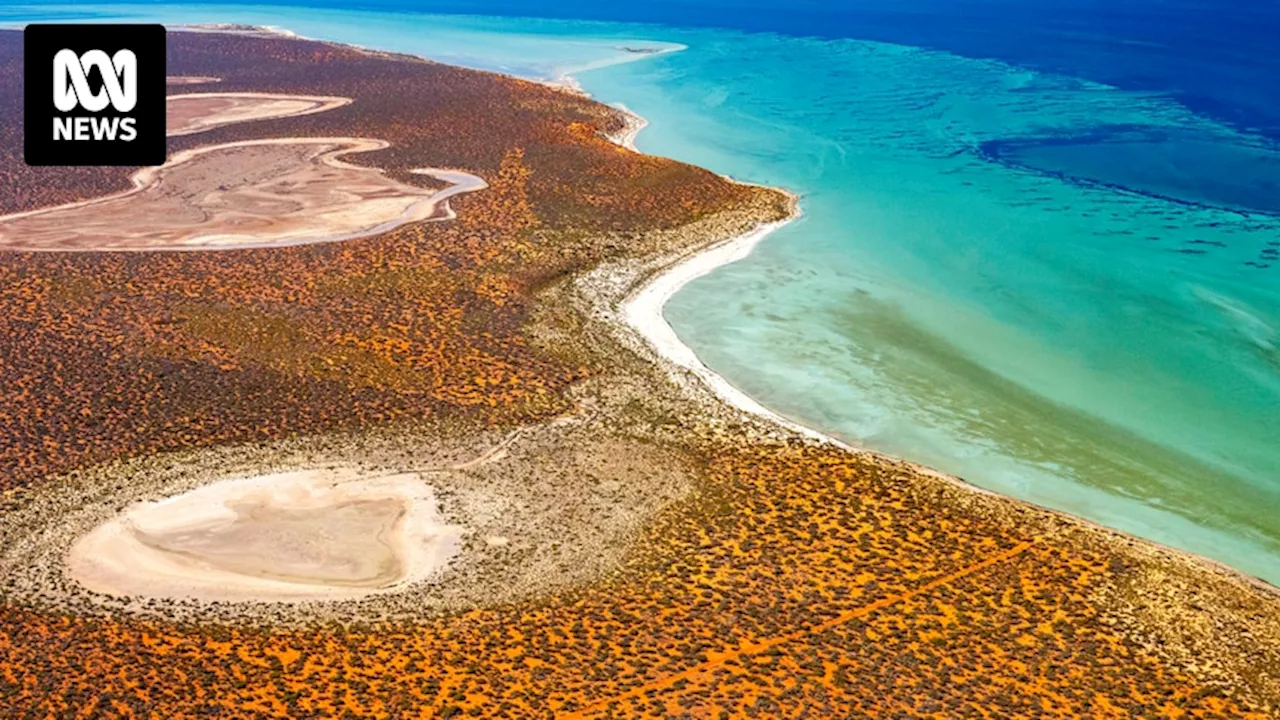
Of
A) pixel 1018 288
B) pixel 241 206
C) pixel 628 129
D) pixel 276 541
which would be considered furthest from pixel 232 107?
pixel 276 541

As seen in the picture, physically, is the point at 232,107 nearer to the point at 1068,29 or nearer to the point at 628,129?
the point at 628,129

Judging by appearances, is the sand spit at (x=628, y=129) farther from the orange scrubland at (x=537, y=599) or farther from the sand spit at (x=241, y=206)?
the orange scrubland at (x=537, y=599)

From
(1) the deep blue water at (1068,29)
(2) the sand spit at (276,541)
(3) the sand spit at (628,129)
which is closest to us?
(2) the sand spit at (276,541)

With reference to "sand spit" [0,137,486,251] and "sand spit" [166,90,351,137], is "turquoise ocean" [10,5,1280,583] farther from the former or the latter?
"sand spit" [166,90,351,137]

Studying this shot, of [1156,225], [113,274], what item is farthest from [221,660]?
[1156,225]

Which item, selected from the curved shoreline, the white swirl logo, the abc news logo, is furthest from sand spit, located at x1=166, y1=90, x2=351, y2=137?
the curved shoreline

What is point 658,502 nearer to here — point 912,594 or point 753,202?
point 912,594

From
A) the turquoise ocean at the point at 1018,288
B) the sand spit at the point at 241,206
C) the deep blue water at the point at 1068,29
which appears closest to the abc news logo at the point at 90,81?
the sand spit at the point at 241,206
